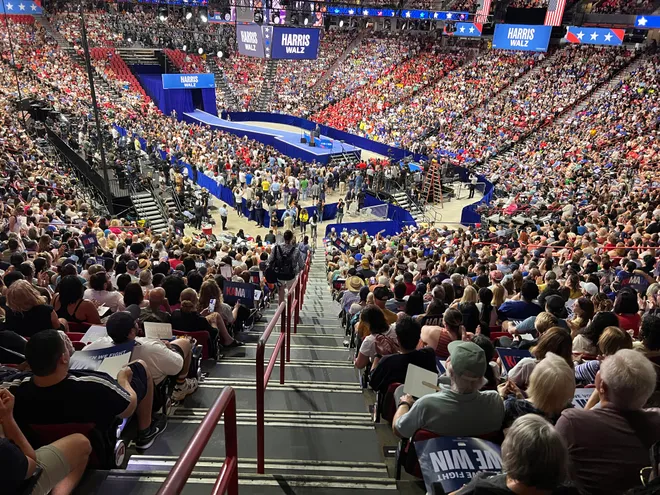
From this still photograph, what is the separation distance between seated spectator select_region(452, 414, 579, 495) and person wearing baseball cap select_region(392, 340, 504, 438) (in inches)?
33.7

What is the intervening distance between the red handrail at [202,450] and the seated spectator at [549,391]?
1.68 meters

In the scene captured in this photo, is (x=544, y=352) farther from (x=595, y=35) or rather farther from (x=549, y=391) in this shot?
(x=595, y=35)

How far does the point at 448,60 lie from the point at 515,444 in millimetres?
38245

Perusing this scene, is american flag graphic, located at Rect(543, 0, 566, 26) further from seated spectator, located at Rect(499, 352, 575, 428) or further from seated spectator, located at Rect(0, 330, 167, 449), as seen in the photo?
seated spectator, located at Rect(0, 330, 167, 449)

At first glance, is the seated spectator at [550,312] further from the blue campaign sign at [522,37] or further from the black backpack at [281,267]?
the blue campaign sign at [522,37]

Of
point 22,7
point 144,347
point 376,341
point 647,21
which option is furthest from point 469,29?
point 144,347

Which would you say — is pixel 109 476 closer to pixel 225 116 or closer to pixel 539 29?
pixel 539 29

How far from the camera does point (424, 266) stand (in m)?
10.4

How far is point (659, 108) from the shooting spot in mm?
22234

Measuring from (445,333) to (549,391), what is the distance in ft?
5.48

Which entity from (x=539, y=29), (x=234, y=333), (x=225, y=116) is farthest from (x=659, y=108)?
(x=225, y=116)

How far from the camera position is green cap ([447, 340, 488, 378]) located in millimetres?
2814

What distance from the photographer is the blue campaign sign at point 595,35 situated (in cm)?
2634

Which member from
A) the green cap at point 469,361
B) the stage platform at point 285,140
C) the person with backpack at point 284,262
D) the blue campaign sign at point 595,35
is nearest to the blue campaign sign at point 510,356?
the green cap at point 469,361
